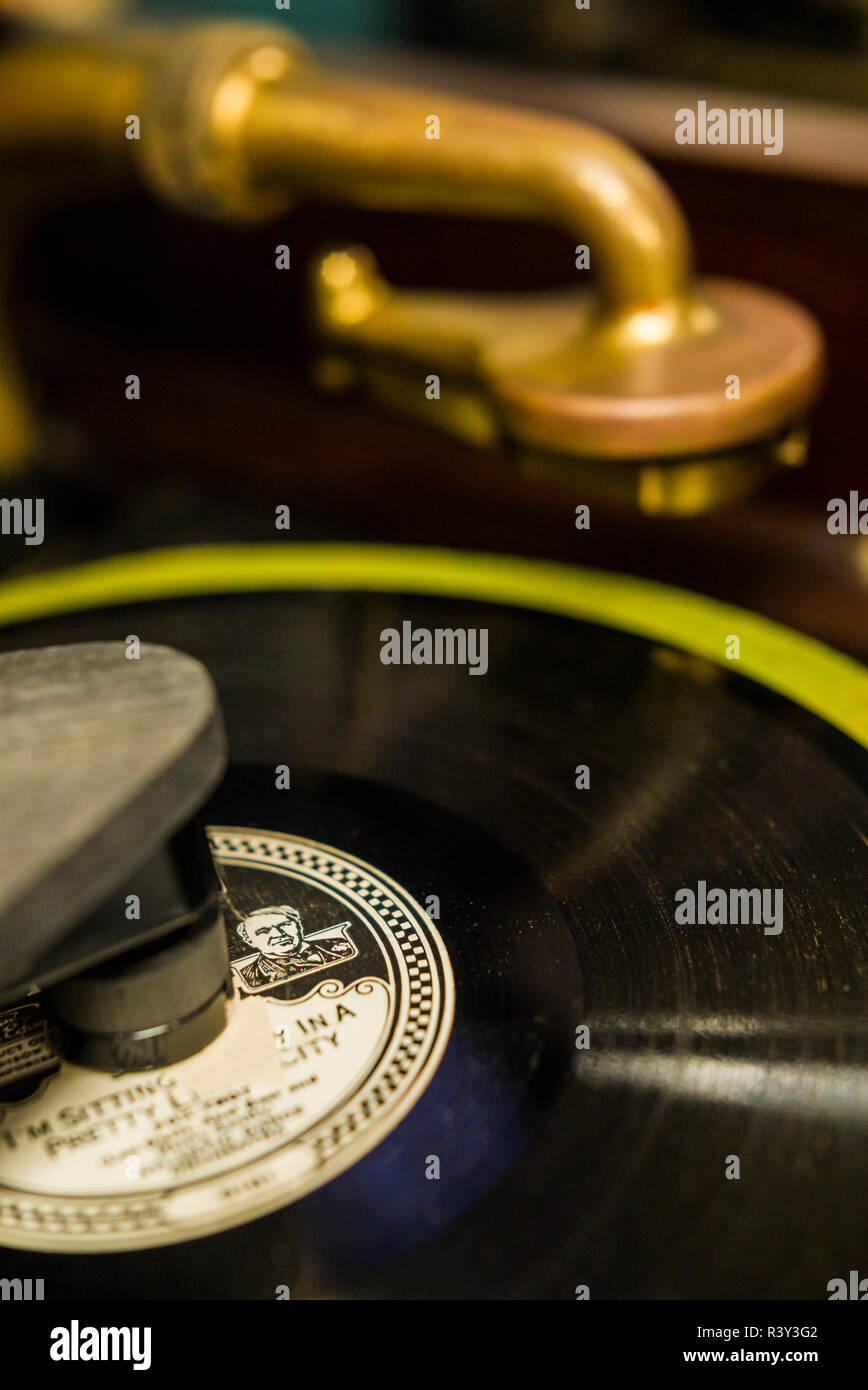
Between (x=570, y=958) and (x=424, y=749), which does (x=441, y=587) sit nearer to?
(x=424, y=749)

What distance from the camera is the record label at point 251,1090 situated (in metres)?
0.42

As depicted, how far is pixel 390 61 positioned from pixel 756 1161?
914 millimetres

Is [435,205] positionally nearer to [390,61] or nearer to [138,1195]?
[390,61]

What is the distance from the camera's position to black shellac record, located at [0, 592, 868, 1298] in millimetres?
395

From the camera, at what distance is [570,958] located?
496mm

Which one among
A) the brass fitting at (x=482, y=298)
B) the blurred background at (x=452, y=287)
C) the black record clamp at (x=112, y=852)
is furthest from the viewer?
the blurred background at (x=452, y=287)

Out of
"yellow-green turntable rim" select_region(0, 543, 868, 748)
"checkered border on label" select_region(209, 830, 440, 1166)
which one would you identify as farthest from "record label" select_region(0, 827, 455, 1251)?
"yellow-green turntable rim" select_region(0, 543, 868, 748)

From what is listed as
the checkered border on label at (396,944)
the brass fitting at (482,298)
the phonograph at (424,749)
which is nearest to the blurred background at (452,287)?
the phonograph at (424,749)

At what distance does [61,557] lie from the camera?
85 cm

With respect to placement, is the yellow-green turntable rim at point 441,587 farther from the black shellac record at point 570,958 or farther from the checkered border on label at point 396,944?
the checkered border on label at point 396,944

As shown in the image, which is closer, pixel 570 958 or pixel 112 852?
pixel 112 852

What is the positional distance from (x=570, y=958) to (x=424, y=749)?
0.16 metres

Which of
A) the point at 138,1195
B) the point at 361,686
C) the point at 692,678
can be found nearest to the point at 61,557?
the point at 361,686

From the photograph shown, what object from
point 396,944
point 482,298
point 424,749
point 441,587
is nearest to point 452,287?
point 482,298
